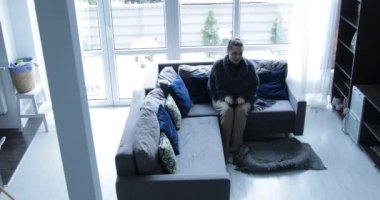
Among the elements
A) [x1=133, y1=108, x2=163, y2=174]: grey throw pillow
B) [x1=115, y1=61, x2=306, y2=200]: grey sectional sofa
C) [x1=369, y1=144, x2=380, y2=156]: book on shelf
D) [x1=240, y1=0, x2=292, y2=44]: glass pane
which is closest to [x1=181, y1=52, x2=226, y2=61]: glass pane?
[x1=240, y1=0, x2=292, y2=44]: glass pane

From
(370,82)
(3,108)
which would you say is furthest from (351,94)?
(3,108)

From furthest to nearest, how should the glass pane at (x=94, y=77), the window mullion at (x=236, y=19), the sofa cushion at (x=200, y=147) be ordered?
the glass pane at (x=94, y=77) → the window mullion at (x=236, y=19) → the sofa cushion at (x=200, y=147)

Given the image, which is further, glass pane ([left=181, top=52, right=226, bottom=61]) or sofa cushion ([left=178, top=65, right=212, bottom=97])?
glass pane ([left=181, top=52, right=226, bottom=61])

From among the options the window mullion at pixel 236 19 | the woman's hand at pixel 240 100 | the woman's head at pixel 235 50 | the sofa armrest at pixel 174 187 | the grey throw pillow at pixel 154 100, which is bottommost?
the sofa armrest at pixel 174 187

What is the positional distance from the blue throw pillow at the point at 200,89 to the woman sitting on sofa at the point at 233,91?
0.18m

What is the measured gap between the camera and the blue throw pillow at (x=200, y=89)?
15.6 feet

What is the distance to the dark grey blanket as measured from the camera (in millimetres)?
4141

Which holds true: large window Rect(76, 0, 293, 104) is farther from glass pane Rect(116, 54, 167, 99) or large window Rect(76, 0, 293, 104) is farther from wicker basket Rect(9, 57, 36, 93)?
wicker basket Rect(9, 57, 36, 93)

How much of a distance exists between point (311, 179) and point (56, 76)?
2774 mm

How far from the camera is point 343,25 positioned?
201 inches

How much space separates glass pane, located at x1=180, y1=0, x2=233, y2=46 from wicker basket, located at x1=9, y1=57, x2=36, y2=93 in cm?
177

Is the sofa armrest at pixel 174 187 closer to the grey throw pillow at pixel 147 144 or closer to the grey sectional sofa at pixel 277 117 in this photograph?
the grey throw pillow at pixel 147 144

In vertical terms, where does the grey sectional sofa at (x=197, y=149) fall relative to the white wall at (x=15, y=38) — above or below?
below

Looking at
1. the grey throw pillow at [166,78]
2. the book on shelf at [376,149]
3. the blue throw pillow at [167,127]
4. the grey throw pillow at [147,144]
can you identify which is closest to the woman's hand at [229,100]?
the grey throw pillow at [166,78]
